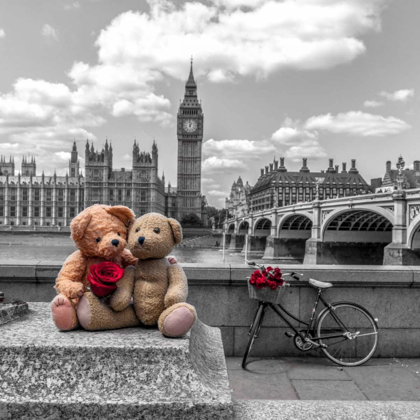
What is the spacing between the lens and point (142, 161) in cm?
9719

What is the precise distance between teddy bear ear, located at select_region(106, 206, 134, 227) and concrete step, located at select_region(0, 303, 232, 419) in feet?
2.60

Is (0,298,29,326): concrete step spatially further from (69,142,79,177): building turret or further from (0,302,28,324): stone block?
(69,142,79,177): building turret

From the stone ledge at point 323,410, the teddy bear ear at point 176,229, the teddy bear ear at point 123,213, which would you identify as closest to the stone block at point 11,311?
the teddy bear ear at point 123,213

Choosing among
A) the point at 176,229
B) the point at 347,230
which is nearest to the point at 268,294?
the point at 176,229

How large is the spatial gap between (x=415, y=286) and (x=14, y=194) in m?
99.1

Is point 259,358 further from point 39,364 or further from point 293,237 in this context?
point 293,237

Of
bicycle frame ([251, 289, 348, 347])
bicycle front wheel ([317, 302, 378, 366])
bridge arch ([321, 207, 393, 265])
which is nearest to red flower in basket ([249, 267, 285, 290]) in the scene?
bicycle frame ([251, 289, 348, 347])

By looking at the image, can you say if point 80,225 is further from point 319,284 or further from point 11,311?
point 319,284

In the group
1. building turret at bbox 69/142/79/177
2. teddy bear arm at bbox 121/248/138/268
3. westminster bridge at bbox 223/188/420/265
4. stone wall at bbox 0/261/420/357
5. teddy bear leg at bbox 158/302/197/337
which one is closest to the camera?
teddy bear leg at bbox 158/302/197/337

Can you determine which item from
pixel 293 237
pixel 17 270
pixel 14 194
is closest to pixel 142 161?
pixel 14 194

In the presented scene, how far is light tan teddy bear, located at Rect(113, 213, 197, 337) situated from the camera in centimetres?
215

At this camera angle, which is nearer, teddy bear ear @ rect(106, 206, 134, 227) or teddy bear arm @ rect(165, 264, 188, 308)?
teddy bear arm @ rect(165, 264, 188, 308)

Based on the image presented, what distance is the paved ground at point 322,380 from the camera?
10.3 ft

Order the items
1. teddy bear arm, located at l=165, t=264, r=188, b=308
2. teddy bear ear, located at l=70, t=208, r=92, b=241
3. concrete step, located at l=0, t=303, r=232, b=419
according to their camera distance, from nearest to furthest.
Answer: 1. concrete step, located at l=0, t=303, r=232, b=419
2. teddy bear arm, located at l=165, t=264, r=188, b=308
3. teddy bear ear, located at l=70, t=208, r=92, b=241
